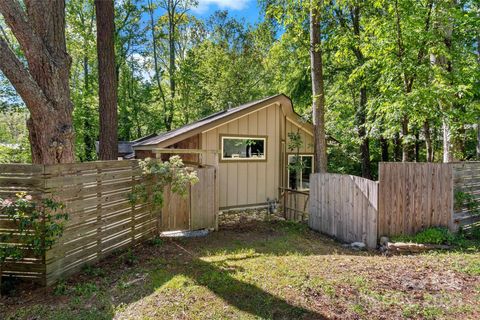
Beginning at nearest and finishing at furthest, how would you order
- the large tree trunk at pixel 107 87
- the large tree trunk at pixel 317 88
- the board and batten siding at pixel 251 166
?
the large tree trunk at pixel 107 87 → the large tree trunk at pixel 317 88 → the board and batten siding at pixel 251 166

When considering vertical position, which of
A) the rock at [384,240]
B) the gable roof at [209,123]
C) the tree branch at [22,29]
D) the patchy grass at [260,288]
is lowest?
the rock at [384,240]

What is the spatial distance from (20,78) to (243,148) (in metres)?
6.82

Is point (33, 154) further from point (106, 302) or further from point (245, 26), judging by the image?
point (245, 26)

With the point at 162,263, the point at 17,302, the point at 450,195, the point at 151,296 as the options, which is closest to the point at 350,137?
the point at 450,195

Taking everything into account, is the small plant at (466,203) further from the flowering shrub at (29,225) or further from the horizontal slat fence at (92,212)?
the flowering shrub at (29,225)

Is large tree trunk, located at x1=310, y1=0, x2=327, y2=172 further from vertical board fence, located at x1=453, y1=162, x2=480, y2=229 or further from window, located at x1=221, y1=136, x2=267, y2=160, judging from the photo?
vertical board fence, located at x1=453, y1=162, x2=480, y2=229

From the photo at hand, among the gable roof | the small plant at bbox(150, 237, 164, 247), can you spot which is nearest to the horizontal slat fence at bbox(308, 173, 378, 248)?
the gable roof

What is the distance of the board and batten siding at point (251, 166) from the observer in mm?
9766

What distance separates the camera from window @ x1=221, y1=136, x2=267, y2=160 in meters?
9.95

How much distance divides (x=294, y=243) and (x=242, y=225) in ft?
7.30

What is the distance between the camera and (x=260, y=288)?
382cm

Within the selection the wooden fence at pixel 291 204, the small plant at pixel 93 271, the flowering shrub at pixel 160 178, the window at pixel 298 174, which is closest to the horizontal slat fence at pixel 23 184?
the small plant at pixel 93 271

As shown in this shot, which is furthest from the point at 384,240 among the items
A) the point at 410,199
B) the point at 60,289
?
the point at 60,289

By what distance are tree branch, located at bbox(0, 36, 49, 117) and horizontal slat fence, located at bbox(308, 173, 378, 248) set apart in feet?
20.8
